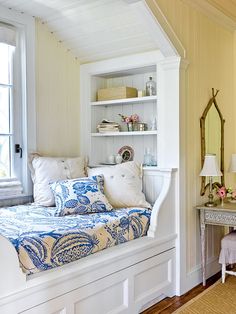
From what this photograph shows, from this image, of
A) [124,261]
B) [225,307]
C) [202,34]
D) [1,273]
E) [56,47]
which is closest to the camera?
[1,273]

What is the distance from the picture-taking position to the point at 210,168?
3266 millimetres

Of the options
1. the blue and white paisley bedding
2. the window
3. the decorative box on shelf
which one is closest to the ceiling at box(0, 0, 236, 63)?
the decorative box on shelf

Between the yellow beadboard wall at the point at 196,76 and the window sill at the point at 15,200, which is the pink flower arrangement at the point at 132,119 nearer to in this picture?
the yellow beadboard wall at the point at 196,76

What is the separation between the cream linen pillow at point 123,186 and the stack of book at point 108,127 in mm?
641

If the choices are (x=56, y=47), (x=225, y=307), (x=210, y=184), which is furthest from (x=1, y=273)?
(x=56, y=47)

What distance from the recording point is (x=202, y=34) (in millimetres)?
3418

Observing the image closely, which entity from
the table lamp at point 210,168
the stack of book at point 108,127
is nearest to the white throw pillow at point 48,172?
the stack of book at point 108,127

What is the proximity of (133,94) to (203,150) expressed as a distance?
0.86 meters

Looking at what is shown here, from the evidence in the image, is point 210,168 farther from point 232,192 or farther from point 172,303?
point 172,303

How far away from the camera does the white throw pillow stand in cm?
316

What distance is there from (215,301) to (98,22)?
247 cm

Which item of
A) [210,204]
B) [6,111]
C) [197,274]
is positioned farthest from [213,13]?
[197,274]

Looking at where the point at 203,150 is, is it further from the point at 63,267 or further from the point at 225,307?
the point at 63,267

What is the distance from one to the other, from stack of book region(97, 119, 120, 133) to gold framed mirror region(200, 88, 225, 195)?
2.78 ft
